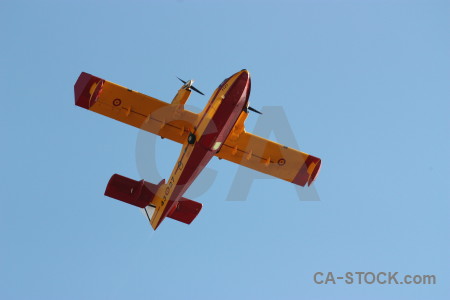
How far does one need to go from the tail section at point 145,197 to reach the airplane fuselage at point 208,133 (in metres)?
0.99

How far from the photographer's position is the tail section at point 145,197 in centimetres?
2781

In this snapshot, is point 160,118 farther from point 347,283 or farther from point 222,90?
point 347,283

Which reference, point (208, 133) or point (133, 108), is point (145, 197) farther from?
point (208, 133)

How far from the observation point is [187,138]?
2658cm

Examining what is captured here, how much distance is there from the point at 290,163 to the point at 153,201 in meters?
6.91

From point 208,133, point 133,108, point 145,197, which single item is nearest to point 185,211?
point 145,197

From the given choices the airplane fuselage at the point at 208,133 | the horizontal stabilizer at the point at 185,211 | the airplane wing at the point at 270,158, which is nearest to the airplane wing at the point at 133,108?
the airplane fuselage at the point at 208,133

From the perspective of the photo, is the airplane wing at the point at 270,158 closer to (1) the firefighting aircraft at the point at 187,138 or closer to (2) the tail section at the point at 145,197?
(1) the firefighting aircraft at the point at 187,138

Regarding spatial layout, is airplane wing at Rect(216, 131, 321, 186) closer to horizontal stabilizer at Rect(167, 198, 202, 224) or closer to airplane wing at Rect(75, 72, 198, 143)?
airplane wing at Rect(75, 72, 198, 143)

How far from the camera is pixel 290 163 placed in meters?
28.4

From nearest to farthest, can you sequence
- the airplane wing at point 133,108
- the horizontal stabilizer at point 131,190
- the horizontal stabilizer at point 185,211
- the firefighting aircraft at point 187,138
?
the firefighting aircraft at point 187,138 → the airplane wing at point 133,108 → the horizontal stabilizer at point 131,190 → the horizontal stabilizer at point 185,211

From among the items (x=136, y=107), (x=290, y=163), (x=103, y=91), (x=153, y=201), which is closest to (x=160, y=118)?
(x=136, y=107)

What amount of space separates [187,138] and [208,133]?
211 centimetres

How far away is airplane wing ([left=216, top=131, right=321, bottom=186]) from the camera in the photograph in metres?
27.5
